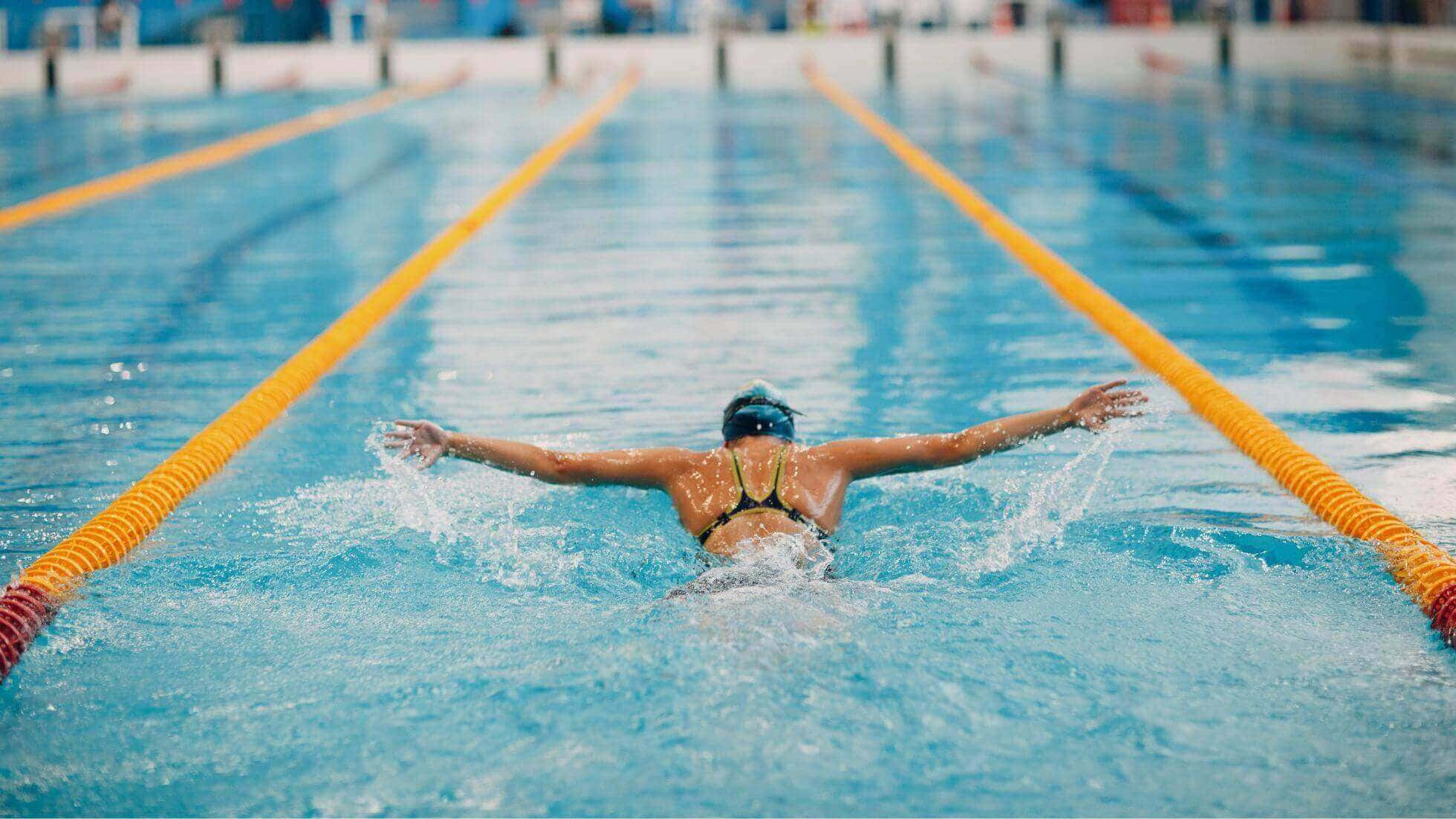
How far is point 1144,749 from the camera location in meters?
2.77

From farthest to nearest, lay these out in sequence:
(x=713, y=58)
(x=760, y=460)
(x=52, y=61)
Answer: (x=713, y=58) → (x=52, y=61) → (x=760, y=460)

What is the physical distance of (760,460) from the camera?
3889 millimetres

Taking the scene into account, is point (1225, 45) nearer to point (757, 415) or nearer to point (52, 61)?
point (52, 61)

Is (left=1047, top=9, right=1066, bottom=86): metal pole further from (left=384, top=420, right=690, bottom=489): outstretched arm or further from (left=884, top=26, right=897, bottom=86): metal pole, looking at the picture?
(left=384, top=420, right=690, bottom=489): outstretched arm

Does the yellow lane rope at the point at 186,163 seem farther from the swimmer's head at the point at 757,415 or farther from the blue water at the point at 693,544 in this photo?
the swimmer's head at the point at 757,415

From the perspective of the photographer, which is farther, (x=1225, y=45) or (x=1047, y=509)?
(x=1225, y=45)

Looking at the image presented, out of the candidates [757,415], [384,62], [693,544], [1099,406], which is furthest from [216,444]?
[384,62]

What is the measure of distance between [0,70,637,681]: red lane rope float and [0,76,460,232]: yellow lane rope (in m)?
3.39

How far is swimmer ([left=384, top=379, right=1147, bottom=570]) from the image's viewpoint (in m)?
3.78

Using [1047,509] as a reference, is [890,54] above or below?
above

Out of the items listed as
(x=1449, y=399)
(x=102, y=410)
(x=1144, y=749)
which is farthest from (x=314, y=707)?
(x=1449, y=399)

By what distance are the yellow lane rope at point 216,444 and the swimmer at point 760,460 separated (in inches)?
34.4

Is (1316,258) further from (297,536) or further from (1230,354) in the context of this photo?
(297,536)

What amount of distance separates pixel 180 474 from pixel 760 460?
191 cm
